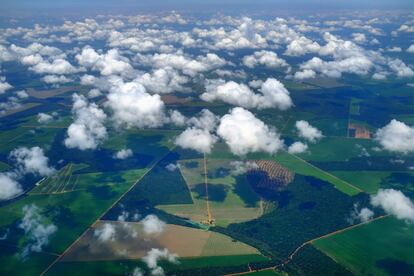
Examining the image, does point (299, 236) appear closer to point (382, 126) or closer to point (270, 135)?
point (270, 135)

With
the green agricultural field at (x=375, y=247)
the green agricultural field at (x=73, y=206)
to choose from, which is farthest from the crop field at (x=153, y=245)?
the green agricultural field at (x=375, y=247)

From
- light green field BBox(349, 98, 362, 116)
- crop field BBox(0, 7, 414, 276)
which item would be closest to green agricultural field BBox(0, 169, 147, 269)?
crop field BBox(0, 7, 414, 276)

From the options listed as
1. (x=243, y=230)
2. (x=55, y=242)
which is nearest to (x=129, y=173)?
(x=55, y=242)

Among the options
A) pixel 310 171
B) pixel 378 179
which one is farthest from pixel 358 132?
pixel 310 171

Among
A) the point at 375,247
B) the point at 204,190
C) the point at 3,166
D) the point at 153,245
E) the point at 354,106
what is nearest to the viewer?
the point at 153,245

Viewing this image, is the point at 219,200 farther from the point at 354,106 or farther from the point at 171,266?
the point at 354,106

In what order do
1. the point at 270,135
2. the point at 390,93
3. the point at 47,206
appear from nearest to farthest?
the point at 47,206 → the point at 270,135 → the point at 390,93

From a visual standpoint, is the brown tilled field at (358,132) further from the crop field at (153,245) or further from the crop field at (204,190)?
the crop field at (153,245)
